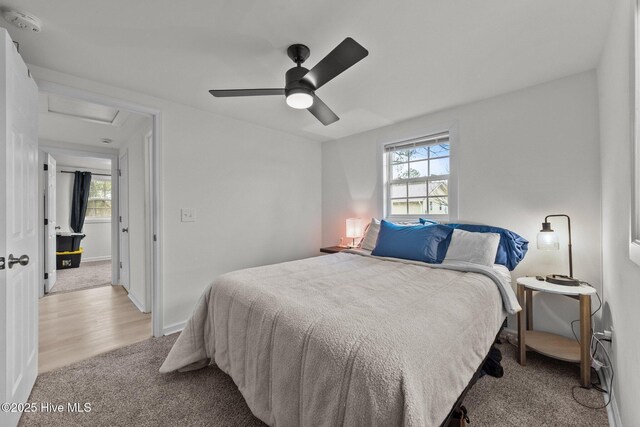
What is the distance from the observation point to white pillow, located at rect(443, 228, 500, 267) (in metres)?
2.16

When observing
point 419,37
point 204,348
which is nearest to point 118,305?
point 204,348

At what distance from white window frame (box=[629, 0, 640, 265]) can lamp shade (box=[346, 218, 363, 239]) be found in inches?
103

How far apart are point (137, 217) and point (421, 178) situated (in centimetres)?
367

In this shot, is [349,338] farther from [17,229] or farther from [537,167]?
[537,167]

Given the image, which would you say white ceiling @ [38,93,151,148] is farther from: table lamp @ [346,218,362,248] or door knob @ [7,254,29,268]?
table lamp @ [346,218,362,248]

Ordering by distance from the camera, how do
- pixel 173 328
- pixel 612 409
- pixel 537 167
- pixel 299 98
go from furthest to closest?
pixel 173 328
pixel 537 167
pixel 299 98
pixel 612 409

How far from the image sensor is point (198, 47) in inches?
73.1

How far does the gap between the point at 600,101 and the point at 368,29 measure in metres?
1.86

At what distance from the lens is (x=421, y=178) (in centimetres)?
327

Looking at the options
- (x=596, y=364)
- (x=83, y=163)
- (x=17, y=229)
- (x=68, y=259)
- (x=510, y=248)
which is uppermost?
(x=83, y=163)

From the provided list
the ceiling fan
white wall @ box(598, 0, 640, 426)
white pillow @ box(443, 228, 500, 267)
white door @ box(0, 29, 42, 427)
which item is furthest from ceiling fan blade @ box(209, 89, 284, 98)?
white pillow @ box(443, 228, 500, 267)

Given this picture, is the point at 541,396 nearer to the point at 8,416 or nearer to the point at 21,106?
the point at 8,416

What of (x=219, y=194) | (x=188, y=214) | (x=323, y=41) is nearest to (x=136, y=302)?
(x=188, y=214)

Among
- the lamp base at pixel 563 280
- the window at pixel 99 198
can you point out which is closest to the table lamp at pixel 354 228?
the lamp base at pixel 563 280
